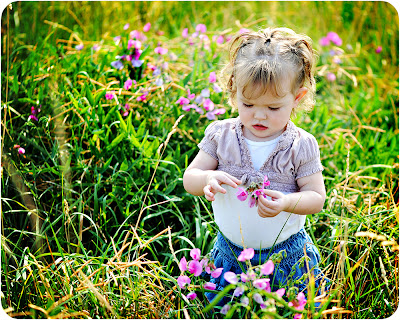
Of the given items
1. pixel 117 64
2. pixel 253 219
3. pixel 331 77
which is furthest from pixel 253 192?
pixel 331 77

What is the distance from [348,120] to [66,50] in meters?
1.96

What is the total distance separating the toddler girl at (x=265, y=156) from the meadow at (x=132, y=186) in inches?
8.7

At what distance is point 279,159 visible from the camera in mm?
1718

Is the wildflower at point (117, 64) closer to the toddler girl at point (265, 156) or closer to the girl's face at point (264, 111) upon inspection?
the toddler girl at point (265, 156)

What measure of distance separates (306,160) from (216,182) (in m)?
0.35

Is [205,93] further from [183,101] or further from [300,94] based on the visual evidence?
[300,94]

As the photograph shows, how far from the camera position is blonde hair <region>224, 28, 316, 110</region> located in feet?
5.32

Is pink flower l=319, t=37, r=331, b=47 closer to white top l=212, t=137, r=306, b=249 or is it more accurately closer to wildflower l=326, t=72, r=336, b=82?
wildflower l=326, t=72, r=336, b=82

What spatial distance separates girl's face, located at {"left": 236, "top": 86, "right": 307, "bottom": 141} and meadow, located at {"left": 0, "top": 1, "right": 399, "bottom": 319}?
46cm

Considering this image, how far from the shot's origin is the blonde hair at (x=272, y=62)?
162 cm

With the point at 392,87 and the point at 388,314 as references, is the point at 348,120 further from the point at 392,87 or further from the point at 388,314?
the point at 388,314

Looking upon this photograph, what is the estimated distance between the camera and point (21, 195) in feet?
7.28

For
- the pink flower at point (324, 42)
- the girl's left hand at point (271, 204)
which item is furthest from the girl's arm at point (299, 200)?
the pink flower at point (324, 42)

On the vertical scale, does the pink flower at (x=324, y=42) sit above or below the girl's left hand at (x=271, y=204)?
above
